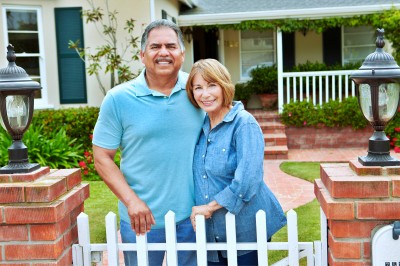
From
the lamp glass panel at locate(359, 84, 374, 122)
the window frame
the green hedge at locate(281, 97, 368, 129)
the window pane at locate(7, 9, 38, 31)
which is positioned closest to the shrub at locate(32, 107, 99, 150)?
the window frame

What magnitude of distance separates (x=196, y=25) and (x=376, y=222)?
35.6ft

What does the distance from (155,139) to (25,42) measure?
8.62m

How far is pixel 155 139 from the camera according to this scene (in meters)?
2.66

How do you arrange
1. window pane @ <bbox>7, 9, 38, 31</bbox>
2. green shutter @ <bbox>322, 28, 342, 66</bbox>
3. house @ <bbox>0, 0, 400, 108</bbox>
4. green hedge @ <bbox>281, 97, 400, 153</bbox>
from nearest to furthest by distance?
window pane @ <bbox>7, 9, 38, 31</bbox> < house @ <bbox>0, 0, 400, 108</bbox> < green hedge @ <bbox>281, 97, 400, 153</bbox> < green shutter @ <bbox>322, 28, 342, 66</bbox>

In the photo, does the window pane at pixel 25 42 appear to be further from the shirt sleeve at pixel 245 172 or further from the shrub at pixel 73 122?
the shirt sleeve at pixel 245 172

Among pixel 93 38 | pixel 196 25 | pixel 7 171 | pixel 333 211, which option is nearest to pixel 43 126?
pixel 93 38

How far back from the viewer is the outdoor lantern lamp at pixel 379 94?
2410 mm

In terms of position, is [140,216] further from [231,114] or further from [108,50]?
[108,50]

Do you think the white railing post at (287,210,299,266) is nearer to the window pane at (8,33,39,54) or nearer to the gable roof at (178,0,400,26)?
the window pane at (8,33,39,54)

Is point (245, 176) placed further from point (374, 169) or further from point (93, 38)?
point (93, 38)

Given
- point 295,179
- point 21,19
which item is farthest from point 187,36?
point 295,179

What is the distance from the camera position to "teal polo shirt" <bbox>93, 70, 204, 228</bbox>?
2.66 meters

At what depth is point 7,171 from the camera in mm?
2518

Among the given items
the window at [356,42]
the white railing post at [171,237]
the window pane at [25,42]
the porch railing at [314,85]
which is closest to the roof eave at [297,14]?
the porch railing at [314,85]
